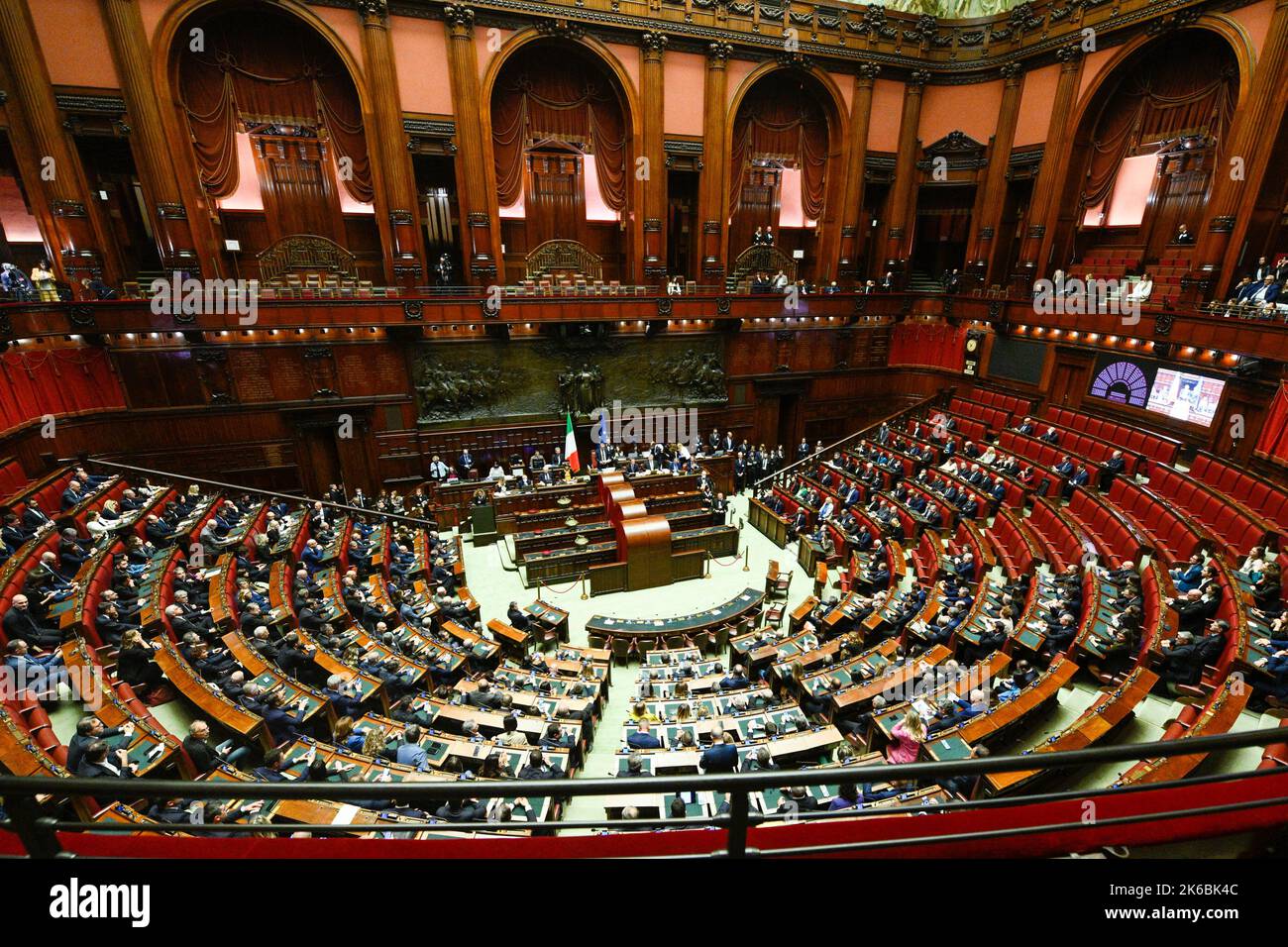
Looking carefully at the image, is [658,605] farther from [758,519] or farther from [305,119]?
[305,119]

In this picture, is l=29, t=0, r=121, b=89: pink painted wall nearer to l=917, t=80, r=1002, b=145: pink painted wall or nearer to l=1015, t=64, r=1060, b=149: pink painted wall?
l=917, t=80, r=1002, b=145: pink painted wall

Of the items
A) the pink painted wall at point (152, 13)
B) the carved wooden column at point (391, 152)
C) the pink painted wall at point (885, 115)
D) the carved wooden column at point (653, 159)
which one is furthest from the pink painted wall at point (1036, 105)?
the pink painted wall at point (152, 13)

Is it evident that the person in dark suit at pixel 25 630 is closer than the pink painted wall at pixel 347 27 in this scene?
Yes

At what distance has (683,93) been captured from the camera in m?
17.6

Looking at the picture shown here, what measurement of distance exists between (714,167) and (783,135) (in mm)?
3351

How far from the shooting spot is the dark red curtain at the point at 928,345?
19.4 metres

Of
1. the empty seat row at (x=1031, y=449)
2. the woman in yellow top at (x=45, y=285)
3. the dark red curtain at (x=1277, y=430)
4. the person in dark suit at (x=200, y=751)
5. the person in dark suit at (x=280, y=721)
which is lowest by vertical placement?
the person in dark suit at (x=280, y=721)

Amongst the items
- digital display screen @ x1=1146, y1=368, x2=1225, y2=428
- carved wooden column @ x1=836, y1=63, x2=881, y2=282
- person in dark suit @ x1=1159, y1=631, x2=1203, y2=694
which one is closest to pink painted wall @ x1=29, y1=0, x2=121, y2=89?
carved wooden column @ x1=836, y1=63, x2=881, y2=282

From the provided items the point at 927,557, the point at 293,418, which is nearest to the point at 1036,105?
the point at 927,557

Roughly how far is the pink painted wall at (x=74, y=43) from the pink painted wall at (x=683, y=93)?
1348 centimetres

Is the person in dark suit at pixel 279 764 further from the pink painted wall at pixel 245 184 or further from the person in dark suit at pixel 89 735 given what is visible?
the pink painted wall at pixel 245 184

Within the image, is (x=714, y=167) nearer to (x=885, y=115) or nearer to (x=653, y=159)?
(x=653, y=159)

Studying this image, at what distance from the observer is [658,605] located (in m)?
12.5

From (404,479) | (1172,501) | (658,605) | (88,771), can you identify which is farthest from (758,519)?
A: (88,771)
